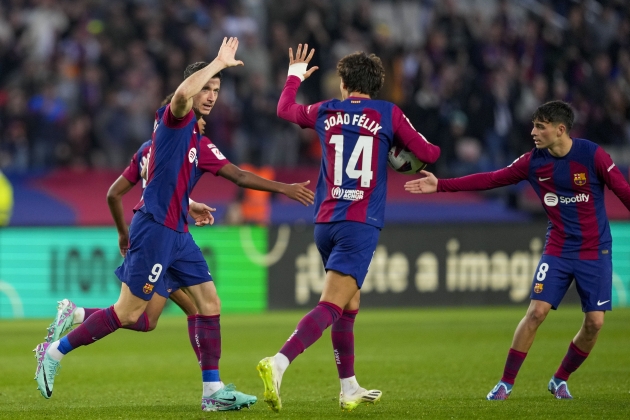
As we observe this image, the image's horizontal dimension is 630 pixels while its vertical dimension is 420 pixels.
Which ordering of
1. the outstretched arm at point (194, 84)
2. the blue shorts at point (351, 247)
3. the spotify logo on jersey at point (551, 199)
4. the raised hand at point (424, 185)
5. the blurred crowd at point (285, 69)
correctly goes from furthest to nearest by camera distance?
Result: the blurred crowd at point (285, 69)
the spotify logo on jersey at point (551, 199)
the raised hand at point (424, 185)
the blue shorts at point (351, 247)
the outstretched arm at point (194, 84)

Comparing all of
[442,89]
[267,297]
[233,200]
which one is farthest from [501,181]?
[442,89]

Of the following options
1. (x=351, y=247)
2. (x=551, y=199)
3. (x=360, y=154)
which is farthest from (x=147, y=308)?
(x=551, y=199)

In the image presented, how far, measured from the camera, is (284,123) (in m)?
18.0

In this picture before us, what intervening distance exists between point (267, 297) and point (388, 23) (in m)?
7.61

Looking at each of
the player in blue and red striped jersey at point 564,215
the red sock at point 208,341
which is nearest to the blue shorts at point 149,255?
the red sock at point 208,341

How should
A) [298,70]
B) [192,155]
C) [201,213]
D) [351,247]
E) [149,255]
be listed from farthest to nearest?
[201,213] → [298,70] → [192,155] → [149,255] → [351,247]

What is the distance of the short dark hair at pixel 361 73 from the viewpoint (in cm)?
647

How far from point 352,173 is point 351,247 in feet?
1.54

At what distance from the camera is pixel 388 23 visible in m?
20.9

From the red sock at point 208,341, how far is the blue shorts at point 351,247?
3.16ft

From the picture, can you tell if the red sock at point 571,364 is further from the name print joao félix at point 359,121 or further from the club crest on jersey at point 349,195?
the name print joao félix at point 359,121

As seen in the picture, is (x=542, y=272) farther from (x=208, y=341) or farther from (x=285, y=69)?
(x=285, y=69)

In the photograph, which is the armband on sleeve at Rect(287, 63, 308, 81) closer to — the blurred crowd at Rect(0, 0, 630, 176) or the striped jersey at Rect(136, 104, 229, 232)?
the striped jersey at Rect(136, 104, 229, 232)

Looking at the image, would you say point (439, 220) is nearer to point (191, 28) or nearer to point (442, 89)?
point (442, 89)
